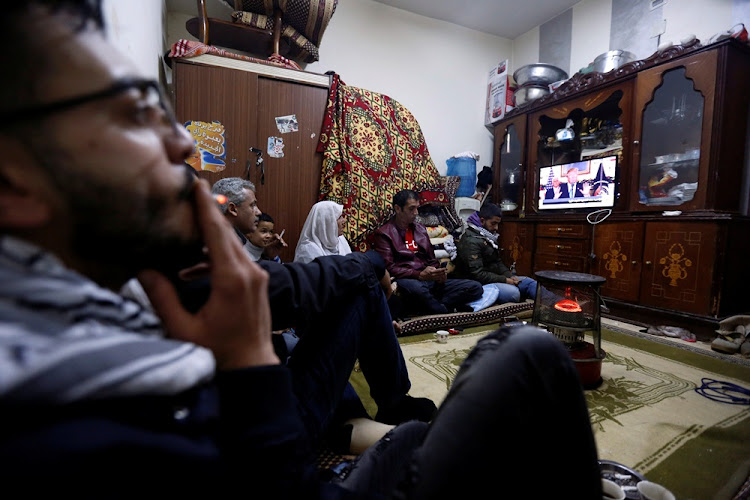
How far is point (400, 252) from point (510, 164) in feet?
6.74

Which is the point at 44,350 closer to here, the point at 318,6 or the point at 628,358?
the point at 628,358

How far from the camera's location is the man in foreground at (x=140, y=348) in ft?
0.90

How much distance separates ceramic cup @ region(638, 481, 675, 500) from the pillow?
1.87m

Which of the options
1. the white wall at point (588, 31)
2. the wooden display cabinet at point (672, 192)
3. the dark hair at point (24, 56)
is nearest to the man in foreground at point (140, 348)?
the dark hair at point (24, 56)

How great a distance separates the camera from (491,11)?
402 centimetres

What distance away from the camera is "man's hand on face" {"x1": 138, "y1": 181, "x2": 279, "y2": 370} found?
43cm

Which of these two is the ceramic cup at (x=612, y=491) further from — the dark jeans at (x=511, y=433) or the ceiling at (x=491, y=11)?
the ceiling at (x=491, y=11)

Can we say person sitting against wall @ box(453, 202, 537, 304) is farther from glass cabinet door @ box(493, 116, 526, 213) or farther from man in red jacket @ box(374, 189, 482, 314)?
glass cabinet door @ box(493, 116, 526, 213)

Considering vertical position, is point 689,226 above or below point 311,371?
above

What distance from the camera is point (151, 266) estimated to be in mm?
442

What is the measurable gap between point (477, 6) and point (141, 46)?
12.1 ft

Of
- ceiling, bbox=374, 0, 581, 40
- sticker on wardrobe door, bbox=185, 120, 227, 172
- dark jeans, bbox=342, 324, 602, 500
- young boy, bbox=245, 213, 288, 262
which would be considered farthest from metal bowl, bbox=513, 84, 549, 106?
dark jeans, bbox=342, 324, 602, 500

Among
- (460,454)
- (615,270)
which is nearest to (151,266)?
(460,454)

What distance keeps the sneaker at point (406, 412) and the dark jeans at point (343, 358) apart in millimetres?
46
